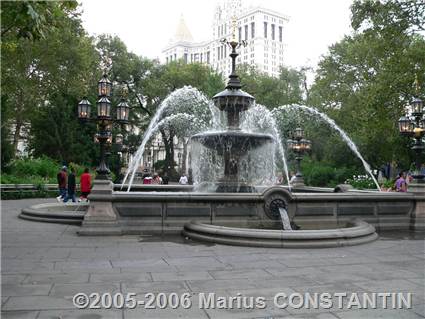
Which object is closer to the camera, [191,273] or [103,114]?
[191,273]

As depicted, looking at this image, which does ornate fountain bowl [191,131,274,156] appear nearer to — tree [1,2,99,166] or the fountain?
the fountain

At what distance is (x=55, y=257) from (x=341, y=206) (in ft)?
27.0

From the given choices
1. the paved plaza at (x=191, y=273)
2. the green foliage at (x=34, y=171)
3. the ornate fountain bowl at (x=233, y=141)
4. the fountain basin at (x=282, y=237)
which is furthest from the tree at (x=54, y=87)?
the fountain basin at (x=282, y=237)

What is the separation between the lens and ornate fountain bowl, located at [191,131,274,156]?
590 inches

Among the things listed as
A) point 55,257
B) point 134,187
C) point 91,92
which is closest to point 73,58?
point 91,92

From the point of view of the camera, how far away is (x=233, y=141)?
49.5 ft

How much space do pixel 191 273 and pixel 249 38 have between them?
147 metres

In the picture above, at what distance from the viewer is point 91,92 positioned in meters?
45.8

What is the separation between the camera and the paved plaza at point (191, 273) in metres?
5.61

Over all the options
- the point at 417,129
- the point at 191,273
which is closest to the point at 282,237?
the point at 191,273

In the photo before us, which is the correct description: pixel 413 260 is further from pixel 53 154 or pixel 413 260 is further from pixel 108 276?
pixel 53 154

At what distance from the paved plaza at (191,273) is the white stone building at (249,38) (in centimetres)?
12619

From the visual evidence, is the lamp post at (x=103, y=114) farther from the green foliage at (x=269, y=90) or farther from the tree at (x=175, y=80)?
the green foliage at (x=269, y=90)

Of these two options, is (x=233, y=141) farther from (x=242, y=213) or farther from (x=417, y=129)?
(x=417, y=129)
